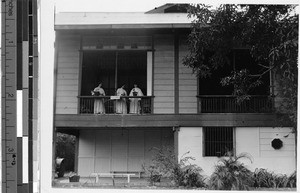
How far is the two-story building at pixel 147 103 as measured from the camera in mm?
3760

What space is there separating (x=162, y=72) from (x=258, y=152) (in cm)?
106

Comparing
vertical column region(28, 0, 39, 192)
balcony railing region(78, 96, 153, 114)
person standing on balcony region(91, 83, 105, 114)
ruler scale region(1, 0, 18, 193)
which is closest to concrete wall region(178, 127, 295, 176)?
balcony railing region(78, 96, 153, 114)

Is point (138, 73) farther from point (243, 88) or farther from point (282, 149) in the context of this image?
point (282, 149)

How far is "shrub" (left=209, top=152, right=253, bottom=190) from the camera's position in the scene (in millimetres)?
3613

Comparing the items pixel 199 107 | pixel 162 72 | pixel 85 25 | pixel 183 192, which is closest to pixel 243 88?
pixel 199 107

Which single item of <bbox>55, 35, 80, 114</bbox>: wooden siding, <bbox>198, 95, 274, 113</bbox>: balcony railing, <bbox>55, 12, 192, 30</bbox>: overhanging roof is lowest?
<bbox>198, 95, 274, 113</bbox>: balcony railing

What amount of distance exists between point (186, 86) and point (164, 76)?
210 mm

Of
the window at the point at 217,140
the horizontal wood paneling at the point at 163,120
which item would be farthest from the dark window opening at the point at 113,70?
the window at the point at 217,140

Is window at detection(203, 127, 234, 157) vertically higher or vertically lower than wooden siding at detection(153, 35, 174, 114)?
lower

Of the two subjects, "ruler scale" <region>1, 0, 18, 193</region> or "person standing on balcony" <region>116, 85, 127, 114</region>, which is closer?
"ruler scale" <region>1, 0, 18, 193</region>

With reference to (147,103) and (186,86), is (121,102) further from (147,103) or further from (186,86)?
(186,86)

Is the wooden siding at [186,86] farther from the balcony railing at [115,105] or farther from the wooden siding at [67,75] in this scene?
the wooden siding at [67,75]

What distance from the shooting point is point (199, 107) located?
3924 millimetres

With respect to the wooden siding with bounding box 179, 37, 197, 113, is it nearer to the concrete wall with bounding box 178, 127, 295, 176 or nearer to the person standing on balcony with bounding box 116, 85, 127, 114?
the concrete wall with bounding box 178, 127, 295, 176
